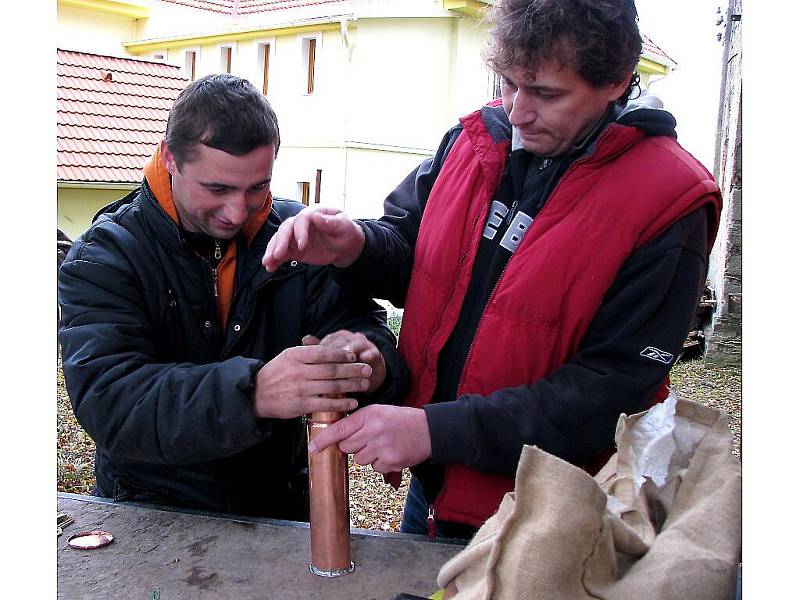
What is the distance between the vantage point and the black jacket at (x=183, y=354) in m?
1.80

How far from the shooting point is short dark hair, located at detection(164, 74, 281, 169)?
6.88ft

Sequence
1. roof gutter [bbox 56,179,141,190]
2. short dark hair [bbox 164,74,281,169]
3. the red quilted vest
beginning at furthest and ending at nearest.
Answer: roof gutter [bbox 56,179,141,190]
short dark hair [bbox 164,74,281,169]
the red quilted vest

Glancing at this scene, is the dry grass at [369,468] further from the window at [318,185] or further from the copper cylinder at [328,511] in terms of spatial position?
the window at [318,185]

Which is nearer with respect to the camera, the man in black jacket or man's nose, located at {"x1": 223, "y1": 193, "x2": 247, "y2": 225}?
the man in black jacket

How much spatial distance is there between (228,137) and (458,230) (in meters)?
0.64

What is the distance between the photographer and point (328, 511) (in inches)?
67.7

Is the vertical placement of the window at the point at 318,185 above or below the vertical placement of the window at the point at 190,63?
below

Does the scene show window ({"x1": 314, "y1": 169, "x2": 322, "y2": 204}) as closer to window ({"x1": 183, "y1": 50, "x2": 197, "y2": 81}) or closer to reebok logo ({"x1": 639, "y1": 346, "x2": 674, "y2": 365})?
window ({"x1": 183, "y1": 50, "x2": 197, "y2": 81})

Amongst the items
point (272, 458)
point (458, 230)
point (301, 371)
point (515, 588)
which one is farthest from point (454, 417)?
point (515, 588)

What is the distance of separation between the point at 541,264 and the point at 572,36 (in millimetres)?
534

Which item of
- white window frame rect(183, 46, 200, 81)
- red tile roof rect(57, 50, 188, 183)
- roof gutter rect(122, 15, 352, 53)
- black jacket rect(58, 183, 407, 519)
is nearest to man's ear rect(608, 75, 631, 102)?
black jacket rect(58, 183, 407, 519)

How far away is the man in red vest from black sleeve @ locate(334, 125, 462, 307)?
2 centimetres

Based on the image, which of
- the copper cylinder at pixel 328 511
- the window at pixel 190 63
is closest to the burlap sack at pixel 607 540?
the copper cylinder at pixel 328 511

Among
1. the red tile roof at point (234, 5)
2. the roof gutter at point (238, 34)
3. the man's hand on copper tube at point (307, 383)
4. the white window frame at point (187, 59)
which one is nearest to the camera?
the man's hand on copper tube at point (307, 383)
